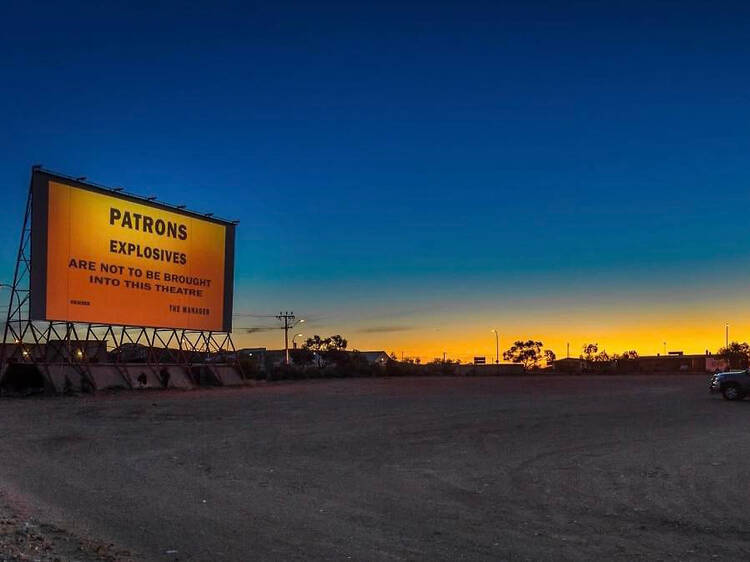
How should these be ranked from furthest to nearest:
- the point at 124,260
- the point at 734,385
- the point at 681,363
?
1. the point at 681,363
2. the point at 124,260
3. the point at 734,385

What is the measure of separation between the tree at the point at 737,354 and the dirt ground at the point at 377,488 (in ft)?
336

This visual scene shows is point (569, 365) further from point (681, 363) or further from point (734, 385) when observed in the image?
point (734, 385)

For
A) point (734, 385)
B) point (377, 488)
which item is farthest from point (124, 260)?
point (377, 488)

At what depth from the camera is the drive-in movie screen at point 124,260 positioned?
1353 inches

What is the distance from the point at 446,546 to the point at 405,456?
23.1 feet

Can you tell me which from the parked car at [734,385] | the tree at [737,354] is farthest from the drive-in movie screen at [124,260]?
the tree at [737,354]

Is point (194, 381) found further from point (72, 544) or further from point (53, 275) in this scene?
point (72, 544)

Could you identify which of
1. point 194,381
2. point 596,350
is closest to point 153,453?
point 194,381

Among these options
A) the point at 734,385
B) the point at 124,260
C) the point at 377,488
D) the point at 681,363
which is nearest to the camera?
the point at 377,488

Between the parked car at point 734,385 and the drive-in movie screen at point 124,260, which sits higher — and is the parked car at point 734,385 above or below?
below

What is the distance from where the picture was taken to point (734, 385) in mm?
31891

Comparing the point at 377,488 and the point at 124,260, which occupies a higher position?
the point at 124,260

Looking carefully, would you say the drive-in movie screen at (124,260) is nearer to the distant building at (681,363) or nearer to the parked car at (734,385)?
the parked car at (734,385)

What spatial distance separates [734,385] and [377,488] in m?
26.0
